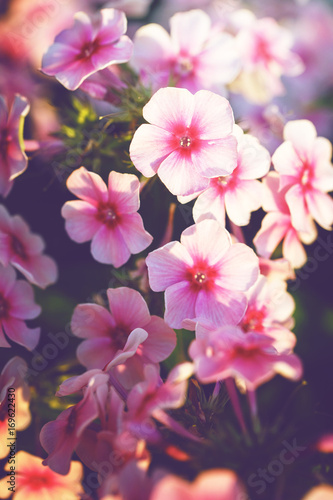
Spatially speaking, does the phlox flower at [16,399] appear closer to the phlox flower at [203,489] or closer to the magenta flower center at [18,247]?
the magenta flower center at [18,247]

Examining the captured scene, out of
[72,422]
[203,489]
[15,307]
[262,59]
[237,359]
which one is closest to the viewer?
[203,489]

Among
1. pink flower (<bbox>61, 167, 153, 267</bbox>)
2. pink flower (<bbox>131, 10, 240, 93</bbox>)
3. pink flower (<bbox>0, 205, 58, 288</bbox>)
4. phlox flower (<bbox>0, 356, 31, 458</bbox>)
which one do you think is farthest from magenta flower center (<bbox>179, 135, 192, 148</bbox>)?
phlox flower (<bbox>0, 356, 31, 458</bbox>)

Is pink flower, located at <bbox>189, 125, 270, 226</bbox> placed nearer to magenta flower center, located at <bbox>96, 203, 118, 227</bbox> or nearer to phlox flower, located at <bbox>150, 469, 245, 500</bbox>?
magenta flower center, located at <bbox>96, 203, 118, 227</bbox>

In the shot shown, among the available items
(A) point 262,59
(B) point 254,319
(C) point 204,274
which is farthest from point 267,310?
(A) point 262,59

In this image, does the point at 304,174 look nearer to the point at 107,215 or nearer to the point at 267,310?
the point at 267,310

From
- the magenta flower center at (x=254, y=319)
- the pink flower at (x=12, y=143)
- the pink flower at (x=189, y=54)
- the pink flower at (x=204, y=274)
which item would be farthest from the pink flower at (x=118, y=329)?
the pink flower at (x=189, y=54)

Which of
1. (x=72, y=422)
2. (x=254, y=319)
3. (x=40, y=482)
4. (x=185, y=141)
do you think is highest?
(x=185, y=141)

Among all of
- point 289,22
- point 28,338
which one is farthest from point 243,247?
point 289,22
